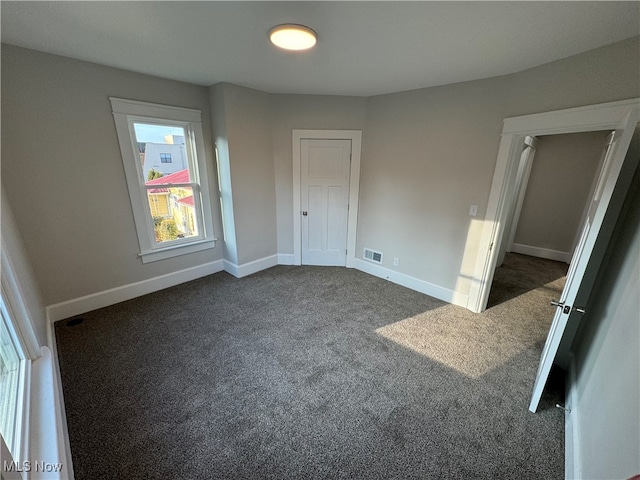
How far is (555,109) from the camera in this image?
6.91 feet

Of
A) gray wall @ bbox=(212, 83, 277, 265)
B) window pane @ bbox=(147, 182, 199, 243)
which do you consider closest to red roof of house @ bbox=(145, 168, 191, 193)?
window pane @ bbox=(147, 182, 199, 243)

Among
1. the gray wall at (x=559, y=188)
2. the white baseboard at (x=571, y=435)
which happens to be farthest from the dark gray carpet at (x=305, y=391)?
the gray wall at (x=559, y=188)

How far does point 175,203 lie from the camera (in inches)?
130

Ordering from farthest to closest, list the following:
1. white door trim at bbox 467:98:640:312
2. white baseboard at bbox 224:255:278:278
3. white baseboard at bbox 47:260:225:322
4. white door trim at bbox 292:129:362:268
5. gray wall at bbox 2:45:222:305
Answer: white baseboard at bbox 224:255:278:278 < white door trim at bbox 292:129:362:268 < white baseboard at bbox 47:260:225:322 < gray wall at bbox 2:45:222:305 < white door trim at bbox 467:98:640:312

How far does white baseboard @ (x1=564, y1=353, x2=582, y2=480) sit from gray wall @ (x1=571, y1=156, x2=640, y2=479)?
0.01 m

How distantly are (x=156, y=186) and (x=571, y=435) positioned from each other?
13.6 ft

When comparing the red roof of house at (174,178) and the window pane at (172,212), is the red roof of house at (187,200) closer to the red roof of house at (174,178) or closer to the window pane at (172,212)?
the window pane at (172,212)

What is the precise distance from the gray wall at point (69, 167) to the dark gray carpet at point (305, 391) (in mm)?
556

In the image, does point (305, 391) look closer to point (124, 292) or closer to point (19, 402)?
point (19, 402)

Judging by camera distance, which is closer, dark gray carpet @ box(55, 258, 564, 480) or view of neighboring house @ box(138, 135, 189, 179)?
dark gray carpet @ box(55, 258, 564, 480)

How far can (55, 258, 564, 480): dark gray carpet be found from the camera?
1.45m

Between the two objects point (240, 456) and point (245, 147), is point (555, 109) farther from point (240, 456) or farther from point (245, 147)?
point (240, 456)

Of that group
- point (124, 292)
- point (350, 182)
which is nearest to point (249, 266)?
point (124, 292)

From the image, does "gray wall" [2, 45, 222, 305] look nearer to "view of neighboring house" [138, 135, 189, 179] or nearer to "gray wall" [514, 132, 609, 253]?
"view of neighboring house" [138, 135, 189, 179]
